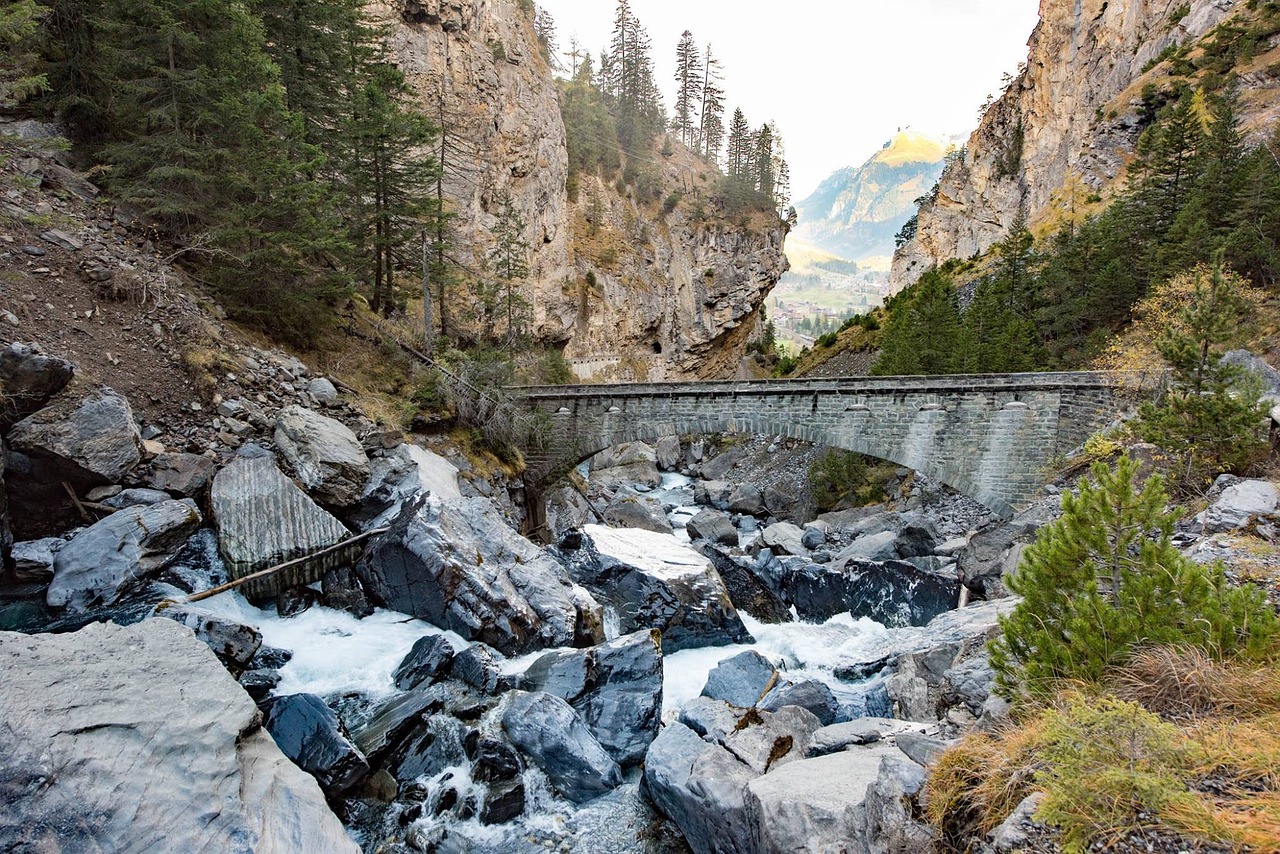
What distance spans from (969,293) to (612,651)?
151 feet

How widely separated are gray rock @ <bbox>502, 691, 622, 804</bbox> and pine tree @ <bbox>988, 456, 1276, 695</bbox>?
17.7ft

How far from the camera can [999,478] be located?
1945cm

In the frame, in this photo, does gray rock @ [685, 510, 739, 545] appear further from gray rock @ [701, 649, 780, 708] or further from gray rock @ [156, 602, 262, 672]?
gray rock @ [156, 602, 262, 672]

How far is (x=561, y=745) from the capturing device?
8594 millimetres

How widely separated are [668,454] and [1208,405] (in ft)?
126

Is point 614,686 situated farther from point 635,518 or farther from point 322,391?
point 635,518

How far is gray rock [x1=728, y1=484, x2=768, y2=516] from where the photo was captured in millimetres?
32188

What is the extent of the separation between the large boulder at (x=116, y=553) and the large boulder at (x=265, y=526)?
0.67 m

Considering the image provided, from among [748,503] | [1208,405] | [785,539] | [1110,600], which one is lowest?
[748,503]

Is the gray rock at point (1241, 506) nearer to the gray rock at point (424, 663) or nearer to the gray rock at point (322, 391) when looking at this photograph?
the gray rock at point (424, 663)

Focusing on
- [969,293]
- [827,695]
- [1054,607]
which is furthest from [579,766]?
[969,293]

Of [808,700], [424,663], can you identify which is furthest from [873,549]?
[424,663]

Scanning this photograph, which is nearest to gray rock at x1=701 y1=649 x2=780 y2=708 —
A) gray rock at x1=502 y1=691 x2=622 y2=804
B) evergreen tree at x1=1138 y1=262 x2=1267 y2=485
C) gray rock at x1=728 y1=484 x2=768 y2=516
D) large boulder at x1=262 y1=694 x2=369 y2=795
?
gray rock at x1=502 y1=691 x2=622 y2=804

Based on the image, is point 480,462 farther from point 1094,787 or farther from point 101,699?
point 1094,787
